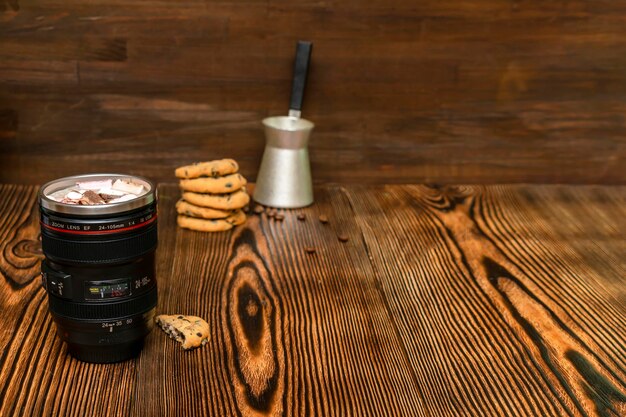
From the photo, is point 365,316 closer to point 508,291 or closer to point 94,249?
point 508,291

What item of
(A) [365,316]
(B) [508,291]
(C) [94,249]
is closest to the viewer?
(C) [94,249]

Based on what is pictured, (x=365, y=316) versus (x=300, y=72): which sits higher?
(x=300, y=72)

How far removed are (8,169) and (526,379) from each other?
1305 millimetres

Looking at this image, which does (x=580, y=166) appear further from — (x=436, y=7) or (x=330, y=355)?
(x=330, y=355)

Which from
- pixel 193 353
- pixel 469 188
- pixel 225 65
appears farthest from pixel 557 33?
pixel 193 353

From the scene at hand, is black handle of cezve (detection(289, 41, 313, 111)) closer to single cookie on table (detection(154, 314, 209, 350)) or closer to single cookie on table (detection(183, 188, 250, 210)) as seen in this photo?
single cookie on table (detection(183, 188, 250, 210))

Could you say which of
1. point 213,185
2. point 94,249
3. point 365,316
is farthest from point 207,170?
point 94,249

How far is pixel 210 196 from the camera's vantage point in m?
1.60

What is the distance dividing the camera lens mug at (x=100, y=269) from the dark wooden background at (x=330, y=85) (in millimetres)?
754

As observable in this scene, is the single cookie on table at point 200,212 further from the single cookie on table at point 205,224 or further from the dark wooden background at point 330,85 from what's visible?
the dark wooden background at point 330,85

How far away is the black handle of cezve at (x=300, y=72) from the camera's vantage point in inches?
70.1

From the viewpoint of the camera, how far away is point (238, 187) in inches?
63.7

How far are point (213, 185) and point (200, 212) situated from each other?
6 centimetres

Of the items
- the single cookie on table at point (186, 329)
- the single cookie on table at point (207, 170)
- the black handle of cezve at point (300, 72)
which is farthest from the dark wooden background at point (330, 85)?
the single cookie on table at point (186, 329)
